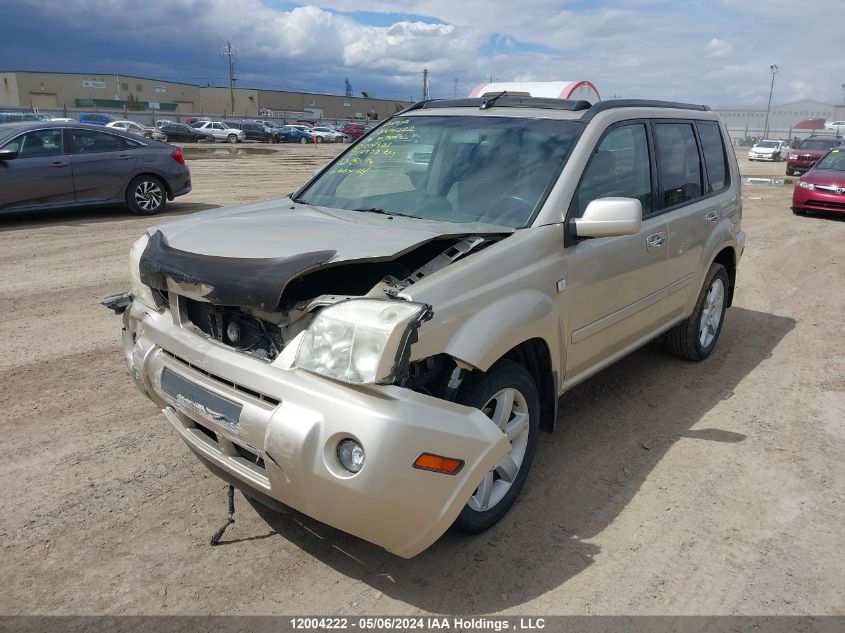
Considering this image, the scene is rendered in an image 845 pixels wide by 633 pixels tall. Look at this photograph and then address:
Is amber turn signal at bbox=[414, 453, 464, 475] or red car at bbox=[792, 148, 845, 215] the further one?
red car at bbox=[792, 148, 845, 215]

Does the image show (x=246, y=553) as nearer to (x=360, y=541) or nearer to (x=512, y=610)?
(x=360, y=541)

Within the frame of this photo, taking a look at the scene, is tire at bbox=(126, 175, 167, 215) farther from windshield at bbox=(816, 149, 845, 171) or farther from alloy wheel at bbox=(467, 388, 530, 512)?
windshield at bbox=(816, 149, 845, 171)

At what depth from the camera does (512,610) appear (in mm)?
2623

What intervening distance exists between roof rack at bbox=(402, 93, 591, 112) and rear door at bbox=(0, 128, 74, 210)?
772cm

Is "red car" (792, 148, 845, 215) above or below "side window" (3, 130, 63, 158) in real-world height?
below

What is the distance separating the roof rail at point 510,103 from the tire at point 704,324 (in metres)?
2.05

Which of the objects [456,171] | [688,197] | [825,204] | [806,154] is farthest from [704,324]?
[806,154]

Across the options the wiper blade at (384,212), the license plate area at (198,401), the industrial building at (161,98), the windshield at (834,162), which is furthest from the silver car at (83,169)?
the industrial building at (161,98)

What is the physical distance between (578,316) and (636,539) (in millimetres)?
1129

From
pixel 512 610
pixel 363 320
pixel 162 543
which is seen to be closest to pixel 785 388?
pixel 512 610

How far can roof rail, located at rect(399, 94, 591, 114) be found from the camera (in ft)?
12.6

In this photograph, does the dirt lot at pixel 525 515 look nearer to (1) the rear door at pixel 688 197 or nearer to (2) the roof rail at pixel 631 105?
(1) the rear door at pixel 688 197

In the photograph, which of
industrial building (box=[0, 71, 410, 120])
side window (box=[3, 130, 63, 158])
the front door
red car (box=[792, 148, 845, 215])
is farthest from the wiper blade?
industrial building (box=[0, 71, 410, 120])

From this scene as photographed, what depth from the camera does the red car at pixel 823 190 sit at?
533 inches
